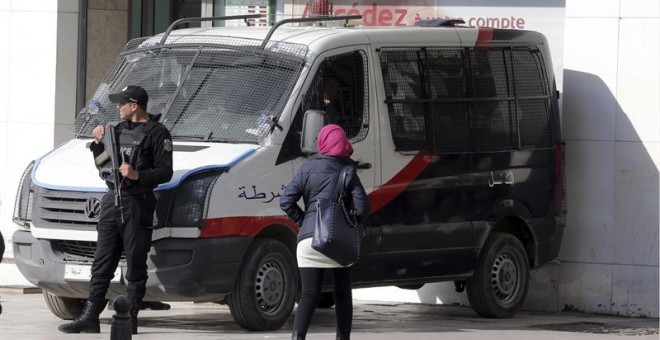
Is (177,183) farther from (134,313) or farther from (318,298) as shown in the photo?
(318,298)

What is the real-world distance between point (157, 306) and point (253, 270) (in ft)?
3.25

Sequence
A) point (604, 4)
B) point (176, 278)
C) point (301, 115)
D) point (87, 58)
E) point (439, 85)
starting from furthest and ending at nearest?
point (87, 58)
point (604, 4)
point (439, 85)
point (301, 115)
point (176, 278)

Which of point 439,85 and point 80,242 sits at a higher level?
point 439,85

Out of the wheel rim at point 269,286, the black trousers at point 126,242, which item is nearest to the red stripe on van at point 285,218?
the wheel rim at point 269,286

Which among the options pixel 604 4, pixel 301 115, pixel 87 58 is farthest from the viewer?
pixel 87 58

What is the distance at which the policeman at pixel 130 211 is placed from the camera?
36.7 feet

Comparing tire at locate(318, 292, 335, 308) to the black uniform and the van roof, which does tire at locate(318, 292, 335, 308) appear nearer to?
the van roof

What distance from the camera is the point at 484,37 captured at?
14.0m

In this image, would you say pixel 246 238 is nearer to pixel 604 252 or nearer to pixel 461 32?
pixel 461 32

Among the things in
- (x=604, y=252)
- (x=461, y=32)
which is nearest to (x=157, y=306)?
(x=461, y=32)

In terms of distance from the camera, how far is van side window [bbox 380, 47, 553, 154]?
516 inches

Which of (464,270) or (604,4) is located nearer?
(464,270)

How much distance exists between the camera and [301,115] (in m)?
12.2

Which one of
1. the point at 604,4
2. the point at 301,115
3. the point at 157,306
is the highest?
the point at 604,4
